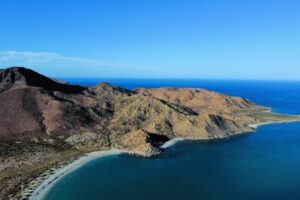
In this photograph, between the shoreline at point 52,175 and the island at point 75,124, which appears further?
the island at point 75,124

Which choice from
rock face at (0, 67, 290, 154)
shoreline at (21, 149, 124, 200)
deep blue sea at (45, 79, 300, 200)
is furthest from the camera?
rock face at (0, 67, 290, 154)

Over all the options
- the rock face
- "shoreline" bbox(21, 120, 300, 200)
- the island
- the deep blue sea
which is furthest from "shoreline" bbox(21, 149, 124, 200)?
the rock face

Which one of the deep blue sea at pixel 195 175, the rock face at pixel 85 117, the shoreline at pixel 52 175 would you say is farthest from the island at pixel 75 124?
the deep blue sea at pixel 195 175

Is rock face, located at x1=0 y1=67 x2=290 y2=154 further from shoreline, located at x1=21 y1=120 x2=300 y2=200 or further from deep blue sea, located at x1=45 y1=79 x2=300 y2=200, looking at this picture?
deep blue sea, located at x1=45 y1=79 x2=300 y2=200

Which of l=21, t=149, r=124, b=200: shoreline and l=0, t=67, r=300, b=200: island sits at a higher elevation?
l=0, t=67, r=300, b=200: island

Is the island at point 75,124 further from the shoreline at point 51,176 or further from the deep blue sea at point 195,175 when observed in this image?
the deep blue sea at point 195,175

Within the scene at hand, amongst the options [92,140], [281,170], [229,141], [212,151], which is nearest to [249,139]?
[229,141]

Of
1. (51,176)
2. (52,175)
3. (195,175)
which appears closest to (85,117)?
(52,175)
